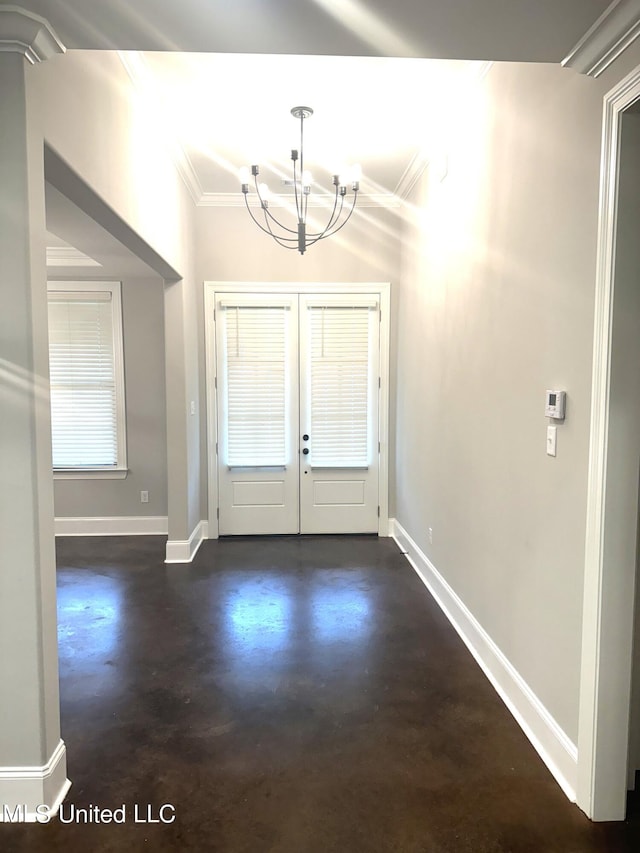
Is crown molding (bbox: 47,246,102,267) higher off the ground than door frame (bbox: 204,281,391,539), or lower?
higher

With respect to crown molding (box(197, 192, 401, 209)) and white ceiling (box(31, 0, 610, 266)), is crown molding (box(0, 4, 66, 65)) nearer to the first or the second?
white ceiling (box(31, 0, 610, 266))

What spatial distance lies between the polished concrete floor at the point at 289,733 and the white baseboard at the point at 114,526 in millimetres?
1348

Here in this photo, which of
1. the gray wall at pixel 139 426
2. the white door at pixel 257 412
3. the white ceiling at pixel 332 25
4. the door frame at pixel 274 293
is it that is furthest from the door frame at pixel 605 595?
the gray wall at pixel 139 426

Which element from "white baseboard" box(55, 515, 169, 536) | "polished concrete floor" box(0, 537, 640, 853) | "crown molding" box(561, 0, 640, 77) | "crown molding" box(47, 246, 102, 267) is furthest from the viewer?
"white baseboard" box(55, 515, 169, 536)

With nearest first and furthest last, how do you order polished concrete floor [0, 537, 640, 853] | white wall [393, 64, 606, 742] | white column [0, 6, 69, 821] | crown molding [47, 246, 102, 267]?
white column [0, 6, 69, 821] → polished concrete floor [0, 537, 640, 853] → white wall [393, 64, 606, 742] → crown molding [47, 246, 102, 267]

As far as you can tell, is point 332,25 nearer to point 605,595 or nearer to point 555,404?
point 555,404

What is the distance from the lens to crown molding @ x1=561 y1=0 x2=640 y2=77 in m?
1.46

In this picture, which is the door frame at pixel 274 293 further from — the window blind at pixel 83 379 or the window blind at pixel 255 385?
the window blind at pixel 83 379

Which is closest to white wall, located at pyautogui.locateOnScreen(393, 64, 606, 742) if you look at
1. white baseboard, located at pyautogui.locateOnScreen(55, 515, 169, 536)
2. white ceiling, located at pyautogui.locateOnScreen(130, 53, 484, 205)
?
white ceiling, located at pyautogui.locateOnScreen(130, 53, 484, 205)

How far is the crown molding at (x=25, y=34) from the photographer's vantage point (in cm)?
152

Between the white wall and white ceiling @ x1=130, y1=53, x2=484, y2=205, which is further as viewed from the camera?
white ceiling @ x1=130, y1=53, x2=484, y2=205

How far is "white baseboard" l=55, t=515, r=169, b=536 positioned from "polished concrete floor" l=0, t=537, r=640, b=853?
1348 millimetres

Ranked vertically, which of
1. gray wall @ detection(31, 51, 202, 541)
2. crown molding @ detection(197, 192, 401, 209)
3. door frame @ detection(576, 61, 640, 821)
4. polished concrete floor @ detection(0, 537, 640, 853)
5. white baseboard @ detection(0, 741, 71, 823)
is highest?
crown molding @ detection(197, 192, 401, 209)

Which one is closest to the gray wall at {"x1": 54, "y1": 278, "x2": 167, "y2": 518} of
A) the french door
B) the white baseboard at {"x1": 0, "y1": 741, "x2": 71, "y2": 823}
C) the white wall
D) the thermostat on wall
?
the french door
